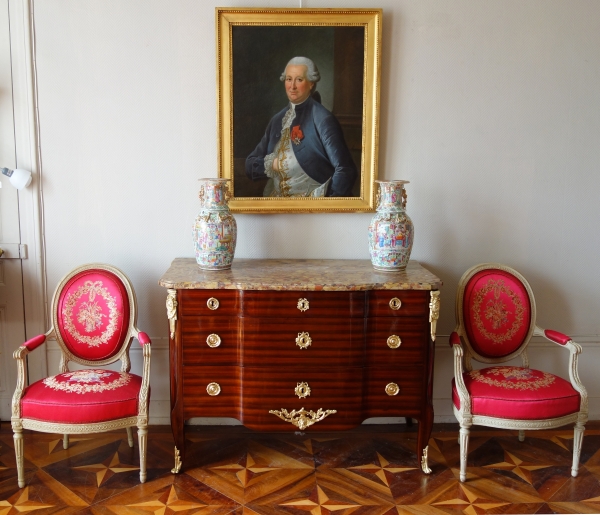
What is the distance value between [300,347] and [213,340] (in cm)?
43

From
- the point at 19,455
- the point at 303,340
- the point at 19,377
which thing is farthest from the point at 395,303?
the point at 19,455

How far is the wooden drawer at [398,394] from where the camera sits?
121 inches

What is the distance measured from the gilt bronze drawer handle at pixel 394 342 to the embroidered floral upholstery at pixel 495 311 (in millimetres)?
541

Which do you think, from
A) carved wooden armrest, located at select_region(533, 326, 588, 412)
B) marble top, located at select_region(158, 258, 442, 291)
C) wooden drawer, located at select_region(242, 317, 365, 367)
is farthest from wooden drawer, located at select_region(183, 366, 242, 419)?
carved wooden armrest, located at select_region(533, 326, 588, 412)

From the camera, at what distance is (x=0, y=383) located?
141 inches

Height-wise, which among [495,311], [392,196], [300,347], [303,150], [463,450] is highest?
[303,150]

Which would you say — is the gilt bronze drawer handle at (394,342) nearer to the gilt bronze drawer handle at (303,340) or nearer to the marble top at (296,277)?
the marble top at (296,277)

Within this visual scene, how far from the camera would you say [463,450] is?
3049mm

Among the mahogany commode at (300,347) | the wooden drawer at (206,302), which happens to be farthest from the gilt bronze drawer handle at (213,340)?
the wooden drawer at (206,302)

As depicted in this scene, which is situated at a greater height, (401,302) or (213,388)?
(401,302)

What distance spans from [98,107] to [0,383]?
1703 millimetres

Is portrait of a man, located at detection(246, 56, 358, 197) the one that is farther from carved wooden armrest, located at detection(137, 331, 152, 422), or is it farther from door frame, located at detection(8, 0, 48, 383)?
door frame, located at detection(8, 0, 48, 383)

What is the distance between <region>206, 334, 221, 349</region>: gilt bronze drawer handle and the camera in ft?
9.86

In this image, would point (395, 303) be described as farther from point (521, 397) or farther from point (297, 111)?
point (297, 111)
